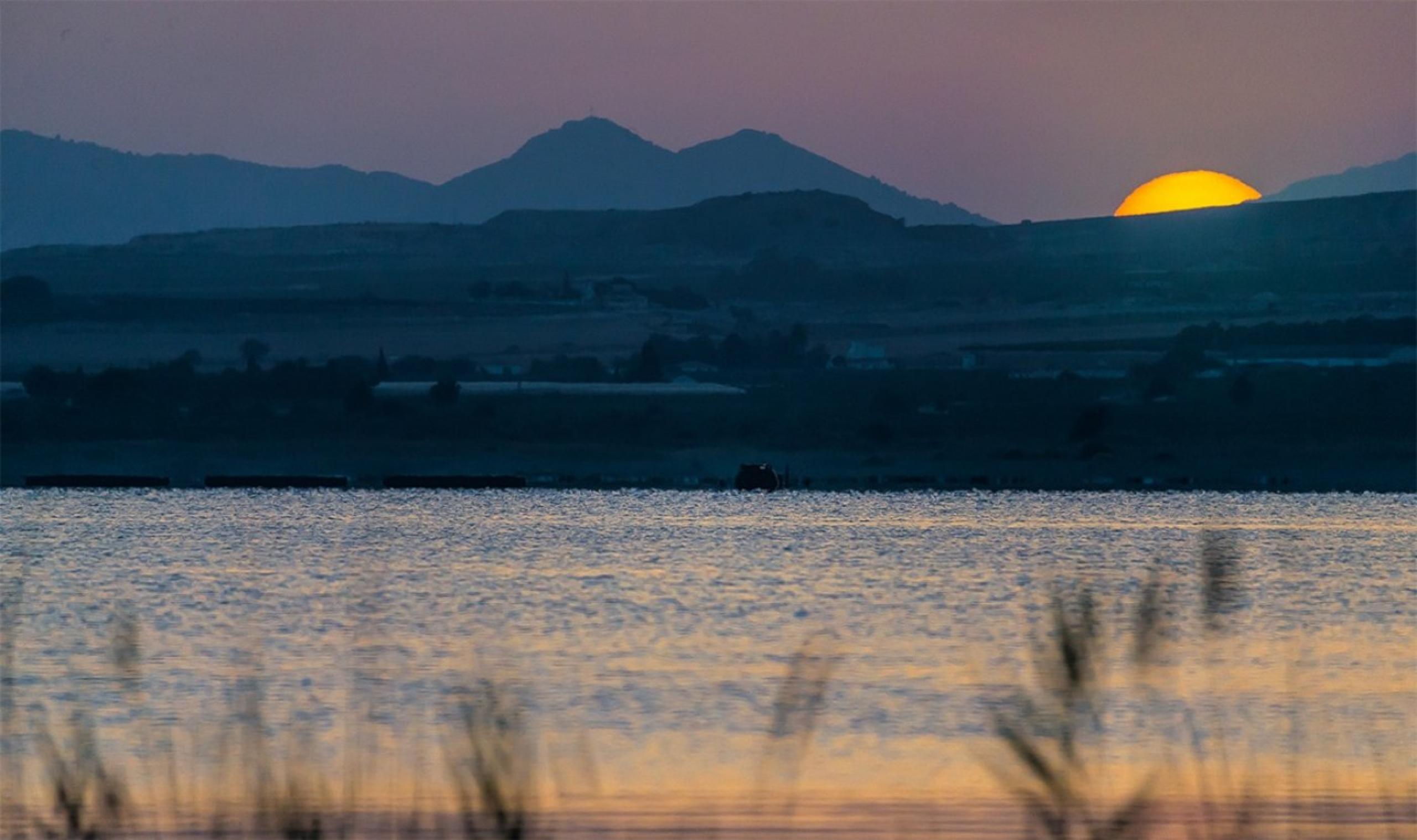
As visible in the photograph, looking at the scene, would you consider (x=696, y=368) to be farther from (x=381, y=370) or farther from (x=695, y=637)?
(x=695, y=637)

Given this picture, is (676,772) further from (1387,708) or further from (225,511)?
(225,511)

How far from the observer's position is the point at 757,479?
97.9 meters

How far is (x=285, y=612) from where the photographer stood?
111 ft

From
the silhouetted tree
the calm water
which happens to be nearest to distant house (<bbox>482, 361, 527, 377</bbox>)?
the silhouetted tree

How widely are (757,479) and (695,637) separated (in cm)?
6753

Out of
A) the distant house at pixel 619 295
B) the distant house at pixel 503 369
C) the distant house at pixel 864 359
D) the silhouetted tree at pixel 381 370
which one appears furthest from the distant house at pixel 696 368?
the distant house at pixel 619 295

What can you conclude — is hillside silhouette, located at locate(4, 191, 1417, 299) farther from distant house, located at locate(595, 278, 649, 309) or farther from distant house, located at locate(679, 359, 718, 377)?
distant house, located at locate(679, 359, 718, 377)

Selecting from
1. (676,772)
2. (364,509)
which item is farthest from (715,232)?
(676,772)

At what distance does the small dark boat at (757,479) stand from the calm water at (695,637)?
32.8 meters

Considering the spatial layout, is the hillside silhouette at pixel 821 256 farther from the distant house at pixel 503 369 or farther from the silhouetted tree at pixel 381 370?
the silhouetted tree at pixel 381 370

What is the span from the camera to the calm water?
816 inches

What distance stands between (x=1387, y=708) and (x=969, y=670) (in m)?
5.15

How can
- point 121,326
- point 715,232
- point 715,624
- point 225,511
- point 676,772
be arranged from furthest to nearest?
point 715,232 → point 121,326 → point 225,511 → point 715,624 → point 676,772

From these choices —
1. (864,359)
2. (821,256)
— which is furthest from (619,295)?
(821,256)
